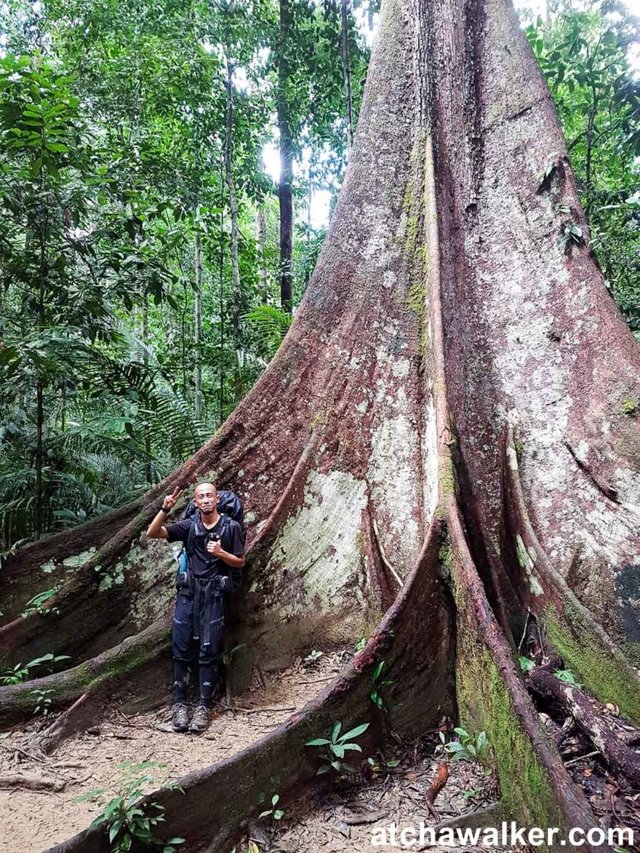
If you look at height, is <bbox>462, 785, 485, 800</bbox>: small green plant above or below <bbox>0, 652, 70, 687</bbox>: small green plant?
below

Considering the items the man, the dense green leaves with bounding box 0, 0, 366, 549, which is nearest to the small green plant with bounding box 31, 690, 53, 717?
the man

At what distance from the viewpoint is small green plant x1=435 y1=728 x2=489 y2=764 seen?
2.24m

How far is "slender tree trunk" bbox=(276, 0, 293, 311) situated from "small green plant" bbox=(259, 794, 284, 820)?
819cm

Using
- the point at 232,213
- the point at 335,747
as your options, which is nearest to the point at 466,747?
A: the point at 335,747

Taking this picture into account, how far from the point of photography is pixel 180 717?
2.98m

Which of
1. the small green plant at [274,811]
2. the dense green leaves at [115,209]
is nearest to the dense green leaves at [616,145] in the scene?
the dense green leaves at [115,209]

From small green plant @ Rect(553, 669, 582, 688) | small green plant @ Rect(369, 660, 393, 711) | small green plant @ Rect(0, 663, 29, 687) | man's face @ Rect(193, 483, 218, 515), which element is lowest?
small green plant @ Rect(0, 663, 29, 687)

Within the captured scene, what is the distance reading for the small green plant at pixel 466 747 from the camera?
2.24m

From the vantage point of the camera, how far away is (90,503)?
211 inches

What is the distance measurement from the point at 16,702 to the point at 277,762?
1.61 m

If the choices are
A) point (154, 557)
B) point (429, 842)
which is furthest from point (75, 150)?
point (429, 842)

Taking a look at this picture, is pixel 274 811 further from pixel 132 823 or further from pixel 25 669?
pixel 25 669

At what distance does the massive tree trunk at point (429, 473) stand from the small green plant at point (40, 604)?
5 centimetres

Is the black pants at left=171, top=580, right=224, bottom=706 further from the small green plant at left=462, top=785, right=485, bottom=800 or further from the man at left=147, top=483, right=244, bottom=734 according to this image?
the small green plant at left=462, top=785, right=485, bottom=800
